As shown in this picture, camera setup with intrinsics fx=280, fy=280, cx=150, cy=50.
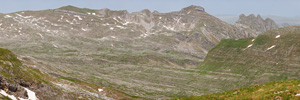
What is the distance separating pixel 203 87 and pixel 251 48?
162 feet

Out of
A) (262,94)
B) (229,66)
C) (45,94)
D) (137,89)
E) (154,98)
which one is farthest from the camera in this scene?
(229,66)

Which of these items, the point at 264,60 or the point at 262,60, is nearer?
the point at 264,60

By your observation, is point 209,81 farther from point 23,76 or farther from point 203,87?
point 23,76

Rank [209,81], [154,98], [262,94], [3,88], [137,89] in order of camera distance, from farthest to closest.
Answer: [209,81], [137,89], [154,98], [3,88], [262,94]

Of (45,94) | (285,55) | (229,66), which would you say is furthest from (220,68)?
(45,94)

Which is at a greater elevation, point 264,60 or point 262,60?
point 264,60

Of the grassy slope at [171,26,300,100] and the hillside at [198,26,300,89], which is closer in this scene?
the grassy slope at [171,26,300,100]

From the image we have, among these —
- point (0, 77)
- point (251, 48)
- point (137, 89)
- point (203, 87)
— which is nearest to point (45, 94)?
point (0, 77)

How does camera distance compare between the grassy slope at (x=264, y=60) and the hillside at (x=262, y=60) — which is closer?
the grassy slope at (x=264, y=60)

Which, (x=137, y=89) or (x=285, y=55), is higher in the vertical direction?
(x=285, y=55)

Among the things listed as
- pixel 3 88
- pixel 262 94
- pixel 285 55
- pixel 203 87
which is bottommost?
pixel 203 87

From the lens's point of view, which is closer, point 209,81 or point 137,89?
point 137,89

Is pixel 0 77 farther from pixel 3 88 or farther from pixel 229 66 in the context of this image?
pixel 229 66

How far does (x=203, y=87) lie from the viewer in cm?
16250
